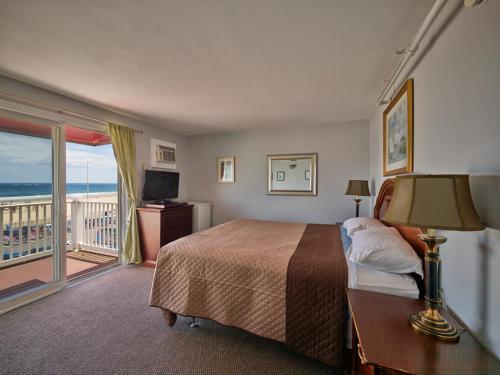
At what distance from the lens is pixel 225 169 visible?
4.75 metres

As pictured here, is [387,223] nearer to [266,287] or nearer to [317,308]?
[317,308]

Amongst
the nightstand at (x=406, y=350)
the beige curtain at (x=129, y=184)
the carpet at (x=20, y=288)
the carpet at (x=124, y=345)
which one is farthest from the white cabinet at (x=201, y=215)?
the nightstand at (x=406, y=350)

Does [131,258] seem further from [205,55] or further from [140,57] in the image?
[205,55]

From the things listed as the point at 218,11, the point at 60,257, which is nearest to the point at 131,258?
the point at 60,257

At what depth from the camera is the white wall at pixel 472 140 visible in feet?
2.96

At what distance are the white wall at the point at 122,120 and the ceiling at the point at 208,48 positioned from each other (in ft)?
0.42

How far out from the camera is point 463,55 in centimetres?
112

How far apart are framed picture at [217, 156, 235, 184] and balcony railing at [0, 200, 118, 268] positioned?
2.12m

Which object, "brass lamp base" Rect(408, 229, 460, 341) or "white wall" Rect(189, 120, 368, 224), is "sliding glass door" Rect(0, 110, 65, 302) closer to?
"white wall" Rect(189, 120, 368, 224)

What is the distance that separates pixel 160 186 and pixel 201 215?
0.99 meters

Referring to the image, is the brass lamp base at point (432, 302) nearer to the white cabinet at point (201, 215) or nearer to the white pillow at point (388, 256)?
the white pillow at point (388, 256)

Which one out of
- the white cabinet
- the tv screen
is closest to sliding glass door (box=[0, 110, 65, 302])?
the tv screen

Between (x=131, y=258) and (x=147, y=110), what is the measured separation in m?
2.34

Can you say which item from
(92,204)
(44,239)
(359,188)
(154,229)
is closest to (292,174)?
(359,188)
